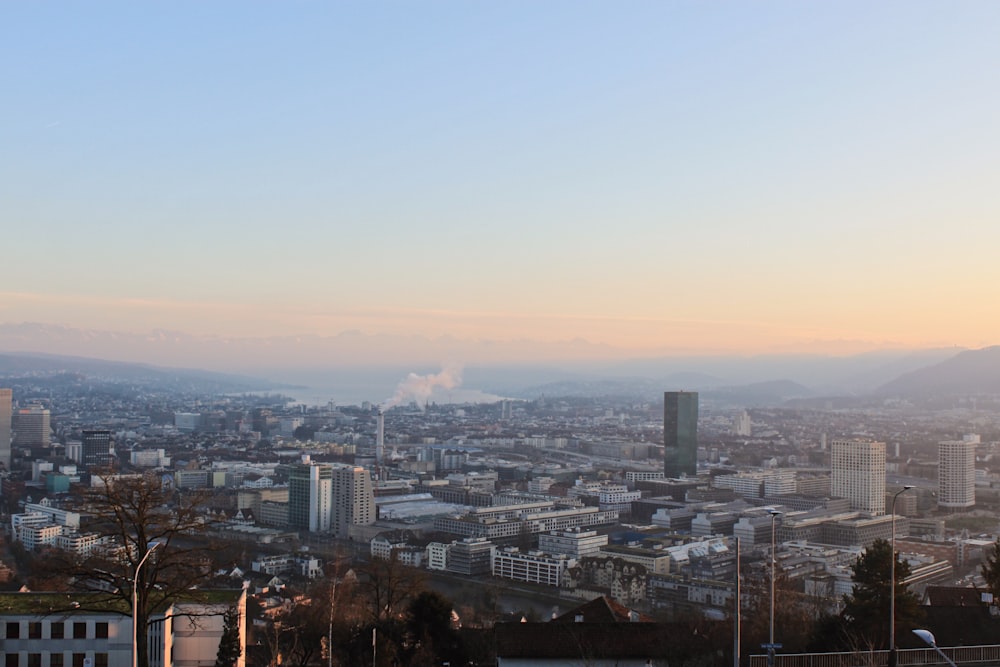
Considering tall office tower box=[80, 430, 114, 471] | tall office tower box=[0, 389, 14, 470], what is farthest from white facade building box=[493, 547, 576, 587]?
tall office tower box=[0, 389, 14, 470]

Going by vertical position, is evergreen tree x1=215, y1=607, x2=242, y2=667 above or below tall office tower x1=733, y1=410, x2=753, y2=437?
above

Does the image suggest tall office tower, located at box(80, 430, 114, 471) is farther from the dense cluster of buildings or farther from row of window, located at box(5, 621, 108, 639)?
row of window, located at box(5, 621, 108, 639)

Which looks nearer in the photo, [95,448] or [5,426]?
[95,448]

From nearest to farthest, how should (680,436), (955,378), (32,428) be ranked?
(680,436)
(32,428)
(955,378)

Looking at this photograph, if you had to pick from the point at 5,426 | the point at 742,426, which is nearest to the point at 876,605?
the point at 5,426

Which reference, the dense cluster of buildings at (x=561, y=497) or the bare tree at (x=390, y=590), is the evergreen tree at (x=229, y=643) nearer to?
A: the dense cluster of buildings at (x=561, y=497)

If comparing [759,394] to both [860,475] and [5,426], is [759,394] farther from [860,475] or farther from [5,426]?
[5,426]
